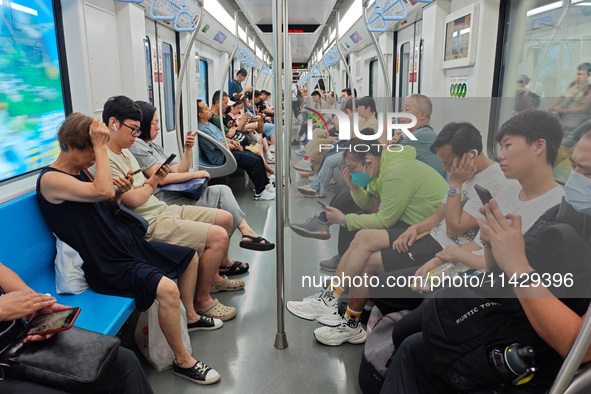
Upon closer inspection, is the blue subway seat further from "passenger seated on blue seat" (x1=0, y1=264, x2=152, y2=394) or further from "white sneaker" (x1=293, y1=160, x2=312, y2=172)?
"white sneaker" (x1=293, y1=160, x2=312, y2=172)

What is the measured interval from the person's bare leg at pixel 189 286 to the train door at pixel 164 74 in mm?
3195

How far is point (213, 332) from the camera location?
2.47 meters

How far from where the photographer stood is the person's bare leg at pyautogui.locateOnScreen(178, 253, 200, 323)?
2.40 metres

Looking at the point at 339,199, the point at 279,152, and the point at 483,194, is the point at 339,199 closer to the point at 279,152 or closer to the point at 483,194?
the point at 279,152

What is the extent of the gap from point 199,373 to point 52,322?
2.47 ft

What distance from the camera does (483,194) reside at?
1563 mm

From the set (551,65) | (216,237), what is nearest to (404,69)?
(551,65)

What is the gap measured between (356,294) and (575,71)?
1.67m

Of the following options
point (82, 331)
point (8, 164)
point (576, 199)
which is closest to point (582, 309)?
point (576, 199)

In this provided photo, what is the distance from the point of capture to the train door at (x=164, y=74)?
5160mm

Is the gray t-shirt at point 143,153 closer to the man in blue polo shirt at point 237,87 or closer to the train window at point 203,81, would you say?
the man in blue polo shirt at point 237,87

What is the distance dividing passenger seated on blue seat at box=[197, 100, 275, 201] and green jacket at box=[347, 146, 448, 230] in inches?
140

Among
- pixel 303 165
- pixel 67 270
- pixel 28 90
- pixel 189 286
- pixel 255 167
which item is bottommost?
pixel 189 286

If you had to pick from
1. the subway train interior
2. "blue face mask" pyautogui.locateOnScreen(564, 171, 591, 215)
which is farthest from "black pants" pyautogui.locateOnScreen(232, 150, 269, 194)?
"blue face mask" pyautogui.locateOnScreen(564, 171, 591, 215)
